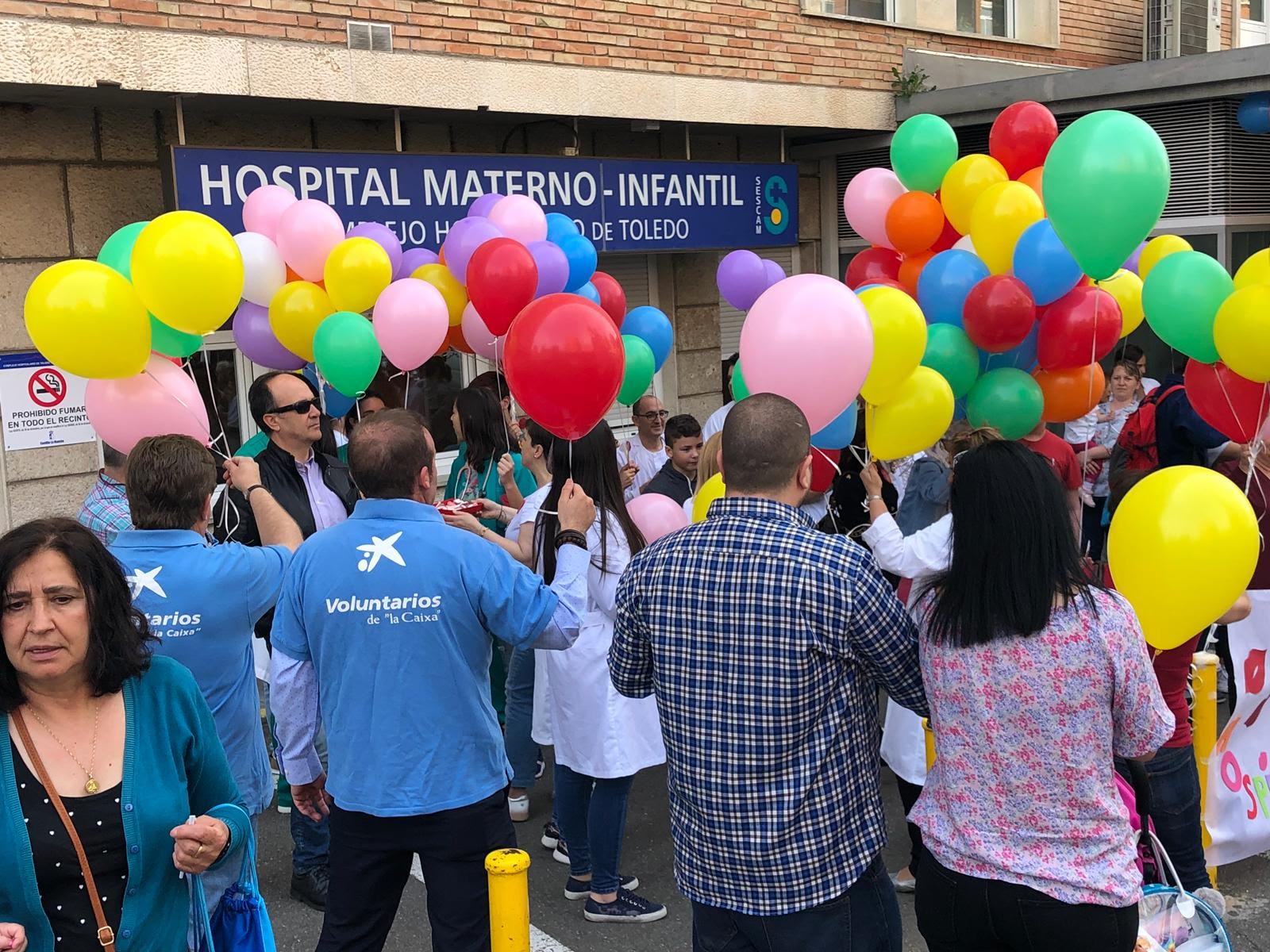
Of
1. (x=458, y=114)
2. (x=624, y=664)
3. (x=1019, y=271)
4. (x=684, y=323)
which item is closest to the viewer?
(x=624, y=664)

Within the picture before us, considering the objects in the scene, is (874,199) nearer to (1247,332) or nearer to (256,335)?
(1247,332)

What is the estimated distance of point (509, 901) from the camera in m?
2.74

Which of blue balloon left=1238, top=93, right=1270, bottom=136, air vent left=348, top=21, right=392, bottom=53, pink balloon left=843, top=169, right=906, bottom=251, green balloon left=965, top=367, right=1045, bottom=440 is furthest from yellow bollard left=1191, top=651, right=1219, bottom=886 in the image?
blue balloon left=1238, top=93, right=1270, bottom=136

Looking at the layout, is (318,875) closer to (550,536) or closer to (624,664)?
(550,536)

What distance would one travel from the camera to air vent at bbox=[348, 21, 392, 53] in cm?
742

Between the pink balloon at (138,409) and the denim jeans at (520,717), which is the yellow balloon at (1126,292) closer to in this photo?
the denim jeans at (520,717)

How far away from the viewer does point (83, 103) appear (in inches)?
274

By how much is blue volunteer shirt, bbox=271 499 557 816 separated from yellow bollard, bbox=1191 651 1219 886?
8.64 feet

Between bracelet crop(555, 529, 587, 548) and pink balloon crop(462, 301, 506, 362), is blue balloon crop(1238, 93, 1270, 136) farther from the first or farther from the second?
bracelet crop(555, 529, 587, 548)

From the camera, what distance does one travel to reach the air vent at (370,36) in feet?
24.3

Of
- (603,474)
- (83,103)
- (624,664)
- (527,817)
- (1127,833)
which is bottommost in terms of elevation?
(527,817)

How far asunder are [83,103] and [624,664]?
19.3 ft

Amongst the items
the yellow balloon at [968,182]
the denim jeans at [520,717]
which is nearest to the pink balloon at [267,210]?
the denim jeans at [520,717]

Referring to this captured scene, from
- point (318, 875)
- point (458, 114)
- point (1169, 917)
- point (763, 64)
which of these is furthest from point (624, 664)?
point (763, 64)
